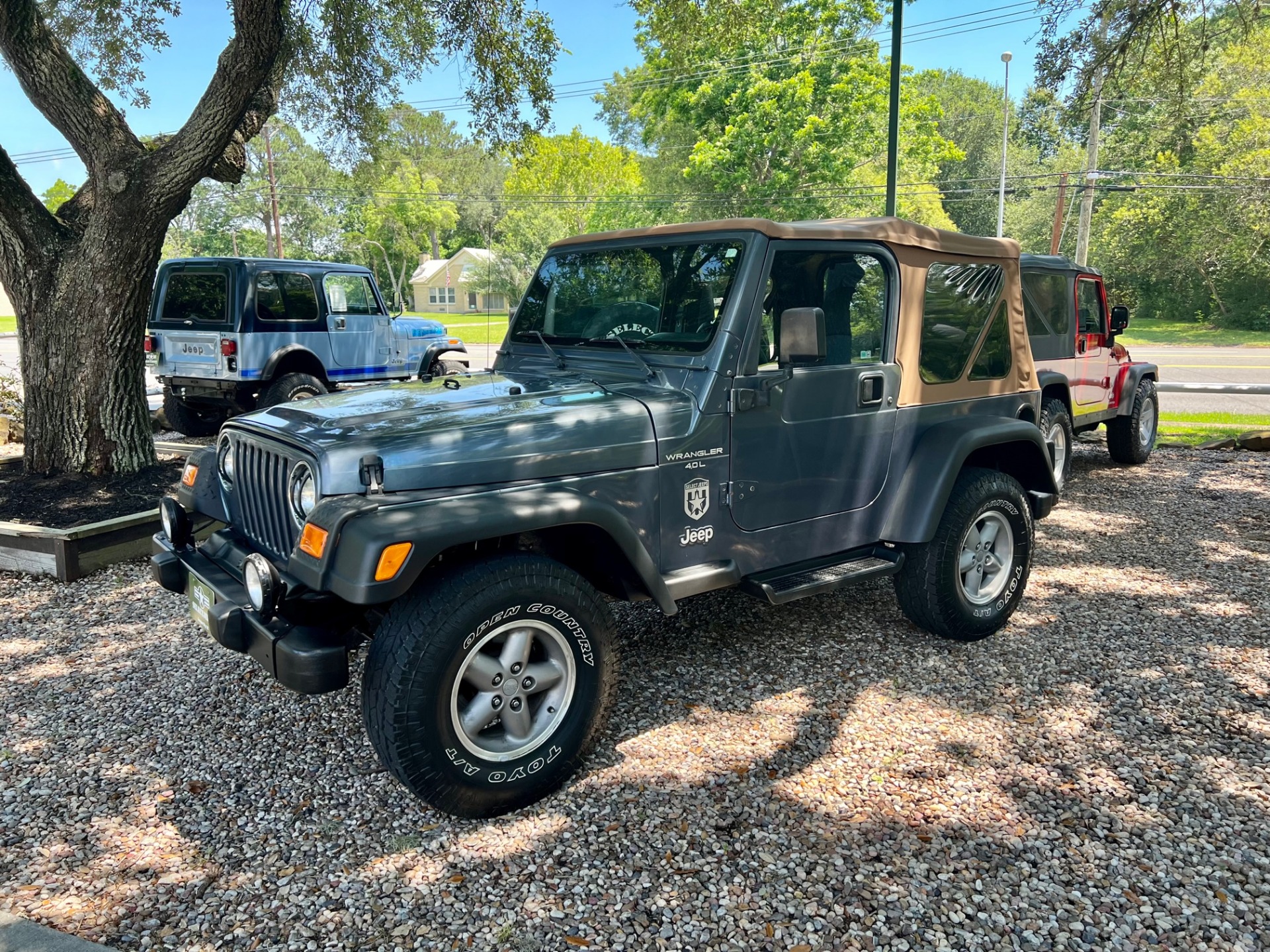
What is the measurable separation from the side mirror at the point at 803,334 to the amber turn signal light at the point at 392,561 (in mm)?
1638

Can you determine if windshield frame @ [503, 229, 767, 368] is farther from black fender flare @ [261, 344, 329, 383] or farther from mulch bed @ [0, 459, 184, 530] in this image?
black fender flare @ [261, 344, 329, 383]

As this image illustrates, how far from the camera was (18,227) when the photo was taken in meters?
6.46

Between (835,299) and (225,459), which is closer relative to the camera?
(225,459)

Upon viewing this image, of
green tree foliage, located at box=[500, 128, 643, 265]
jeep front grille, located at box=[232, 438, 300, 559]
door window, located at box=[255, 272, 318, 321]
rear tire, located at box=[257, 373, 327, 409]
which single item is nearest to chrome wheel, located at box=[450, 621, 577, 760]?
jeep front grille, located at box=[232, 438, 300, 559]

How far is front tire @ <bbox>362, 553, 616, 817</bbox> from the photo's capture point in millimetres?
2703

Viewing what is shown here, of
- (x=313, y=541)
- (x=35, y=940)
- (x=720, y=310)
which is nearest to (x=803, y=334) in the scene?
(x=720, y=310)

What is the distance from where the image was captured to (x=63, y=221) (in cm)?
684

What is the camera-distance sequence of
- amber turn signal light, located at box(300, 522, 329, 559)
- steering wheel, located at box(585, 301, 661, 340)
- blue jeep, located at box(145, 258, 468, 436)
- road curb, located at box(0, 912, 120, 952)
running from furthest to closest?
blue jeep, located at box(145, 258, 468, 436) < steering wheel, located at box(585, 301, 661, 340) < amber turn signal light, located at box(300, 522, 329, 559) < road curb, located at box(0, 912, 120, 952)

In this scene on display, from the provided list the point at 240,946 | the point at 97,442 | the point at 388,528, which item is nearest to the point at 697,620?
the point at 388,528

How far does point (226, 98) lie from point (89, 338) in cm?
211

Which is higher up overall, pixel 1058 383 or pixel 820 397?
pixel 820 397

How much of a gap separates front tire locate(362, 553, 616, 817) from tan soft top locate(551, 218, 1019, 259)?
163cm

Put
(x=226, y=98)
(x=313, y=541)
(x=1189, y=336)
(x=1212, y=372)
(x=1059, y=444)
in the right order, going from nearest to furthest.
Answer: (x=313, y=541) → (x=226, y=98) → (x=1059, y=444) → (x=1212, y=372) → (x=1189, y=336)

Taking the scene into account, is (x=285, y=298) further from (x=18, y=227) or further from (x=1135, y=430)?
(x=1135, y=430)
